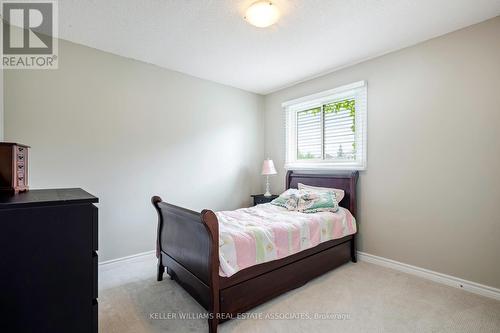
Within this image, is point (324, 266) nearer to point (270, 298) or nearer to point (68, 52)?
point (270, 298)

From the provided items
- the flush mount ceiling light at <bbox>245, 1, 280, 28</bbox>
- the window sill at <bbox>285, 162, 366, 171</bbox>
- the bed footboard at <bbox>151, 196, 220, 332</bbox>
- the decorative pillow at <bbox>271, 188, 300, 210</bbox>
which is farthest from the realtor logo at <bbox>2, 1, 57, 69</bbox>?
the window sill at <bbox>285, 162, 366, 171</bbox>

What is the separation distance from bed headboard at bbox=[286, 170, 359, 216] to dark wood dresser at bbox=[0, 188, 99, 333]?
279cm

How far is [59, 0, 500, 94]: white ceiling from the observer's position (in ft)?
6.77

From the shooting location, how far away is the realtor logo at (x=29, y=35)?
2.16m

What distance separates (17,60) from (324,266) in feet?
12.3

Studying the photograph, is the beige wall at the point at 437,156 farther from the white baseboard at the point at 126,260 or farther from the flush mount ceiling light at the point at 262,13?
the white baseboard at the point at 126,260

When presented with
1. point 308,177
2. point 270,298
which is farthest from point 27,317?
point 308,177

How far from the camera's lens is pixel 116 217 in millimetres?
2928

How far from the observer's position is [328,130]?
362 centimetres

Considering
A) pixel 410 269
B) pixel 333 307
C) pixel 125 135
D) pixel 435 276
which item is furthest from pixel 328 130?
pixel 125 135

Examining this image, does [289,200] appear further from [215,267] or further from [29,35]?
[29,35]

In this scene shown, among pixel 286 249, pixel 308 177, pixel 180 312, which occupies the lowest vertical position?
pixel 180 312

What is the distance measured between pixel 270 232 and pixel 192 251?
687 millimetres

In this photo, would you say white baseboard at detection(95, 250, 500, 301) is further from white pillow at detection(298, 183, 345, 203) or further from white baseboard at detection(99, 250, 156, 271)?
white pillow at detection(298, 183, 345, 203)
